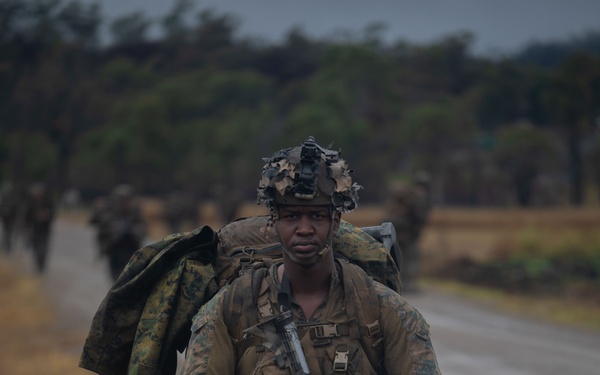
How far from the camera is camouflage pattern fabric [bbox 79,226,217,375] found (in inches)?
215

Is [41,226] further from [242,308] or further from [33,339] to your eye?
[242,308]

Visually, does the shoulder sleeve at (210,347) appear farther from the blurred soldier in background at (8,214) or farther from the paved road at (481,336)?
the blurred soldier in background at (8,214)

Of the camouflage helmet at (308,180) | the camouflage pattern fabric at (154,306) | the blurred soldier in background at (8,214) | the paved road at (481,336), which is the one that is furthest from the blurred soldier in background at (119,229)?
the blurred soldier in background at (8,214)

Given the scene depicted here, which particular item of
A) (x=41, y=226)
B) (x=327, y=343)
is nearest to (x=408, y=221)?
(x=41, y=226)

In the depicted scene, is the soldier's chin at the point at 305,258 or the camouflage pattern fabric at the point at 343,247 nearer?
the soldier's chin at the point at 305,258

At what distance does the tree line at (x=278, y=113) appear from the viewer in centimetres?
5328

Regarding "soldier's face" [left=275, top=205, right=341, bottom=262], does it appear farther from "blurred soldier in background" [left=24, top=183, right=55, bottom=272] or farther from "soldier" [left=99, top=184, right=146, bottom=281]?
"blurred soldier in background" [left=24, top=183, right=55, bottom=272]

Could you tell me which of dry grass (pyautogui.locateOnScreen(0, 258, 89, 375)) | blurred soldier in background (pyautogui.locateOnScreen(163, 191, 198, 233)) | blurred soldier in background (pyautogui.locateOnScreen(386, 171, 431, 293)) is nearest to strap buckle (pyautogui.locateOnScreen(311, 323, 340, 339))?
dry grass (pyautogui.locateOnScreen(0, 258, 89, 375))

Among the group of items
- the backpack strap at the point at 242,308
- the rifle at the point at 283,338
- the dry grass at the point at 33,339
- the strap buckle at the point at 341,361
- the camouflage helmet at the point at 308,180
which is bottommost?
the dry grass at the point at 33,339


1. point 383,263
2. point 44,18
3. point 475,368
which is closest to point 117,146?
point 44,18

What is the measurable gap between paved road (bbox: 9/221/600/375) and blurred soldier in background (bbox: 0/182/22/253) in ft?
30.7

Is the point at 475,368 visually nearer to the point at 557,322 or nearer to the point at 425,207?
the point at 557,322

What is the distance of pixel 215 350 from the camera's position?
461 centimetres

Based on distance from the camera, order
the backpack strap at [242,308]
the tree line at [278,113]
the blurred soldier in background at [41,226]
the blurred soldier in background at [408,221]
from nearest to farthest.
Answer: the backpack strap at [242,308] → the blurred soldier in background at [408,221] → the blurred soldier in background at [41,226] → the tree line at [278,113]
